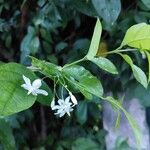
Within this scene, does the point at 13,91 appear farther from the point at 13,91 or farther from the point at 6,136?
the point at 6,136

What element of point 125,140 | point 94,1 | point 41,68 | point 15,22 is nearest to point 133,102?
point 125,140

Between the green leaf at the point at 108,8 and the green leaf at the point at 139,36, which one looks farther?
the green leaf at the point at 108,8

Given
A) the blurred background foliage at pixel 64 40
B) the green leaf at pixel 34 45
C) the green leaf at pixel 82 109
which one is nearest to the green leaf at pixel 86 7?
the blurred background foliage at pixel 64 40

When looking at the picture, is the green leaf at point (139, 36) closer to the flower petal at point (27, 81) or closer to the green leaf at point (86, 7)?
the flower petal at point (27, 81)

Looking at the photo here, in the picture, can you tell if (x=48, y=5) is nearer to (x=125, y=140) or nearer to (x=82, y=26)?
(x=82, y=26)

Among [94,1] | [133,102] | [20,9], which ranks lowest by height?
[133,102]

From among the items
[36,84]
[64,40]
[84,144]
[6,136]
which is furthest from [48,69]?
[84,144]
